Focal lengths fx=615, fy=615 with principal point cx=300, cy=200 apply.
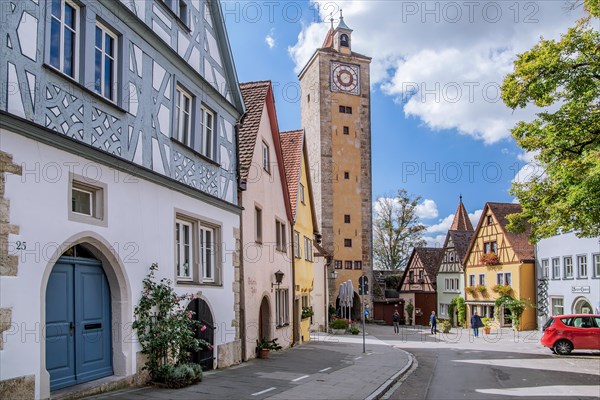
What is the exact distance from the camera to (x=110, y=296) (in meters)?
10.4

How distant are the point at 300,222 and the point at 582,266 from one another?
18297 mm

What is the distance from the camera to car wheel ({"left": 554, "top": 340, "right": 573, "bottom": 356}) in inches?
878

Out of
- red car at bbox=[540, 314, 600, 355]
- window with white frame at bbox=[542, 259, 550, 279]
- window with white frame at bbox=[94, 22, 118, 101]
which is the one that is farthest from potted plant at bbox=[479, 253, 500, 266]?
window with white frame at bbox=[94, 22, 118, 101]

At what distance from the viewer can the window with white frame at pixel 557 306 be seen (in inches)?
1470

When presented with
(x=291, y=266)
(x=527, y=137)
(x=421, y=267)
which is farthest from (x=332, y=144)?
(x=527, y=137)

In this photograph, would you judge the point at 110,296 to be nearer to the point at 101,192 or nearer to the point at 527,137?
the point at 101,192

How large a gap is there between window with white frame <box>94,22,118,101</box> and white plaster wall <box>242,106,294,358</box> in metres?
7.28

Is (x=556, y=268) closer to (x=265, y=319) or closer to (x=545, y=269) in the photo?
(x=545, y=269)

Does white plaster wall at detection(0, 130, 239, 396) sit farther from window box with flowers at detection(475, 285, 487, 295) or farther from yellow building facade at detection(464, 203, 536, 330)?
window box with flowers at detection(475, 285, 487, 295)

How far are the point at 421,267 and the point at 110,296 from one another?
2014 inches

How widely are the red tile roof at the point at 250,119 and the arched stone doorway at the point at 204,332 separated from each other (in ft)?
14.5

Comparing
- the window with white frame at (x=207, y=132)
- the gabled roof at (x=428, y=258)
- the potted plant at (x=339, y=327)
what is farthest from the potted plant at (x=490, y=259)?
the window with white frame at (x=207, y=132)

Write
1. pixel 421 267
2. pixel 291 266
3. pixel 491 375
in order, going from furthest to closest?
pixel 421 267
pixel 291 266
pixel 491 375

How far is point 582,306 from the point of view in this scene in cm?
3491
